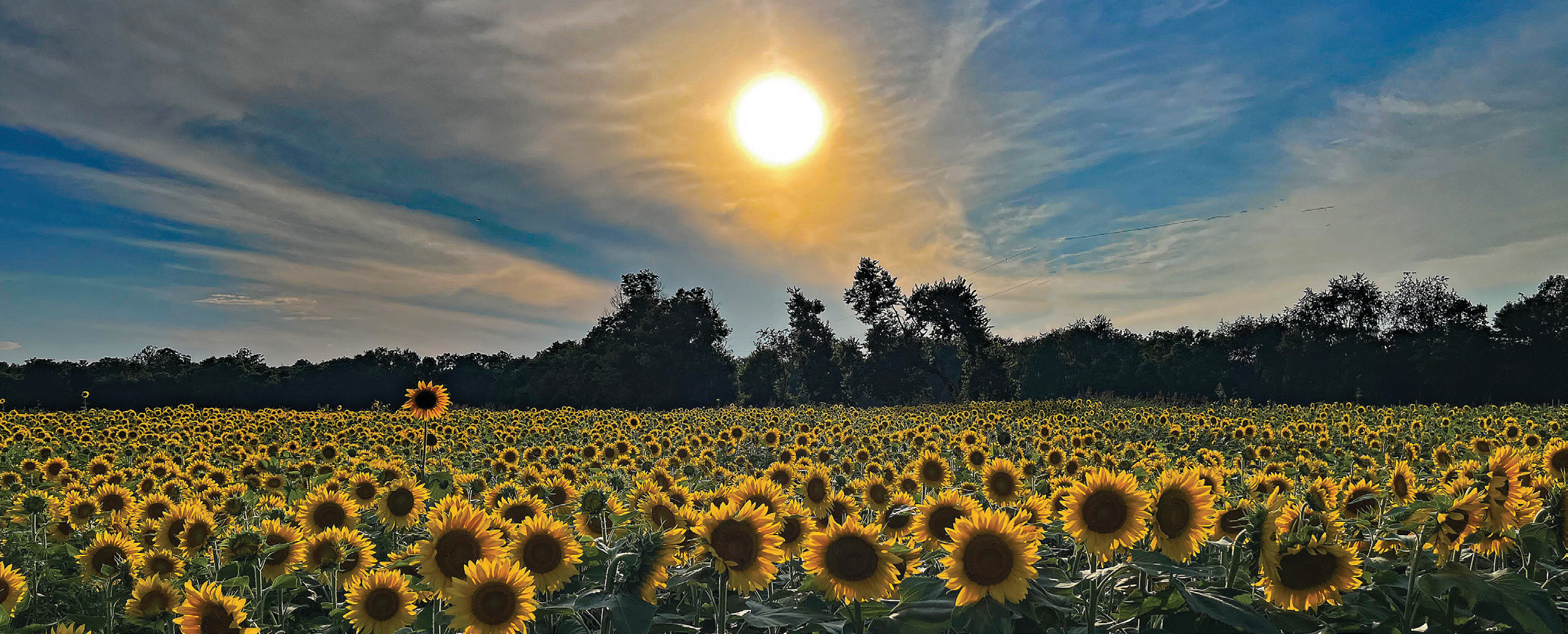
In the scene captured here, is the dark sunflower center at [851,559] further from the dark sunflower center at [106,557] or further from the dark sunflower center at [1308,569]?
the dark sunflower center at [106,557]

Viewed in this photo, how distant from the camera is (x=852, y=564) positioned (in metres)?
2.40

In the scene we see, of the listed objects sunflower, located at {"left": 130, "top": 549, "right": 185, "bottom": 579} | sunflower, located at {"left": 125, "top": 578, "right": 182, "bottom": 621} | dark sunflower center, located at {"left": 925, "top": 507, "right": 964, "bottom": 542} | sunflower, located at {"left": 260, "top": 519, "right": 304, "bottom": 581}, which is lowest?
sunflower, located at {"left": 125, "top": 578, "right": 182, "bottom": 621}

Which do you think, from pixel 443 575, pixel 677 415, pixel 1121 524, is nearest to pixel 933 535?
pixel 1121 524

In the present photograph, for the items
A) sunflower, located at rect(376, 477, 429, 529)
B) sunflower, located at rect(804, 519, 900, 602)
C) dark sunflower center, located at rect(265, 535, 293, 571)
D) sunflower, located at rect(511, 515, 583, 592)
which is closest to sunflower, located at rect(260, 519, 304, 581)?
dark sunflower center, located at rect(265, 535, 293, 571)

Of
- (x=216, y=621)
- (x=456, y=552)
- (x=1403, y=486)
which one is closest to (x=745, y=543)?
(x=456, y=552)

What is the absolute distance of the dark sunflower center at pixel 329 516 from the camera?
13.8ft

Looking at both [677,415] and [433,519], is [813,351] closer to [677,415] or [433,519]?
[677,415]

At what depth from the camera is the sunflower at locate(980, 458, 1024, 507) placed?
5.13 meters

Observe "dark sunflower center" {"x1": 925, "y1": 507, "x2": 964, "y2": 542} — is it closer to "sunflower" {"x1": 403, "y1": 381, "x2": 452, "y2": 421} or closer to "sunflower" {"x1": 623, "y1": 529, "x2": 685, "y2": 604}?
"sunflower" {"x1": 623, "y1": 529, "x2": 685, "y2": 604}

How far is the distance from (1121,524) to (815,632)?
105cm

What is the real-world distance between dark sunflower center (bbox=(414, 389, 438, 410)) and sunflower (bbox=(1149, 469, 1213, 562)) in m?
7.30

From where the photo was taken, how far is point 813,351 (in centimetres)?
5831

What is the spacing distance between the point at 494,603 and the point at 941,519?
5.36 ft

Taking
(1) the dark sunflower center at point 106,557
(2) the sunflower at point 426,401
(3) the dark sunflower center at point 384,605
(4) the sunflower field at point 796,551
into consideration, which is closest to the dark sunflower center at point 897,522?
(4) the sunflower field at point 796,551
